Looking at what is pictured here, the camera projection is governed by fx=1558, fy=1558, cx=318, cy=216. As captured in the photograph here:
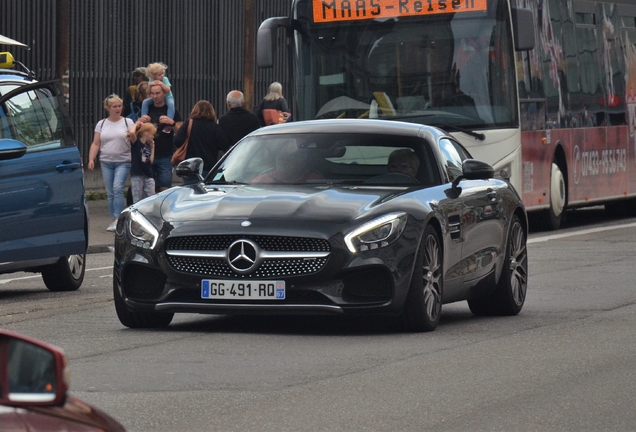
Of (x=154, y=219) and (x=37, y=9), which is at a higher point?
(x=37, y=9)

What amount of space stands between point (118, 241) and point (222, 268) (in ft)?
2.63

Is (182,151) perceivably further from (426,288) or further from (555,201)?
(426,288)

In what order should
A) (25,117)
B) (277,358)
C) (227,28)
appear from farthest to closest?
(227,28) < (25,117) < (277,358)

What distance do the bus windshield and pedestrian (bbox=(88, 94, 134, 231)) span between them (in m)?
2.22

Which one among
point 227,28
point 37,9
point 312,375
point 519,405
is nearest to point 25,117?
point 312,375

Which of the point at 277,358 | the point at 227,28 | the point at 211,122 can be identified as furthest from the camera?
the point at 227,28

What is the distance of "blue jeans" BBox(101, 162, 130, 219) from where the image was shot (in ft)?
63.9

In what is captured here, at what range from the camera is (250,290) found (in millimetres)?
9078

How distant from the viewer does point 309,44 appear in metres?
19.6

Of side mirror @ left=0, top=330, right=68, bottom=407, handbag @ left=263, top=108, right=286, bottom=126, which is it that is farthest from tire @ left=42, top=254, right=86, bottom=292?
side mirror @ left=0, top=330, right=68, bottom=407

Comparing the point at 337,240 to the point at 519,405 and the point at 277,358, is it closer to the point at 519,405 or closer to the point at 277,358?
the point at 277,358

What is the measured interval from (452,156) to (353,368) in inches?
133

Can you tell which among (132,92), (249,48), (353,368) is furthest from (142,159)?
(353,368)

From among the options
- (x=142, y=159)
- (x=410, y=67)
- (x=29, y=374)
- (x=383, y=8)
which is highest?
(x=383, y=8)
